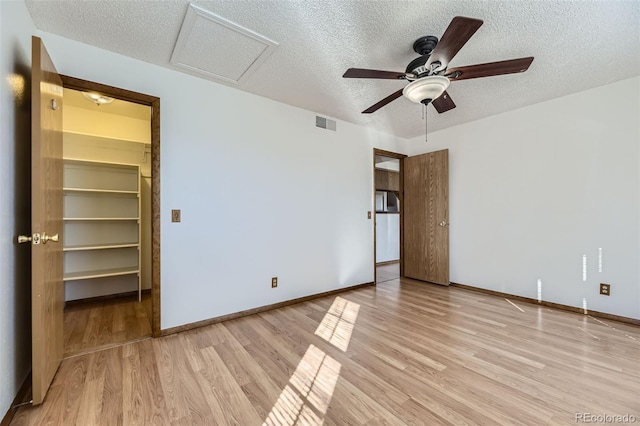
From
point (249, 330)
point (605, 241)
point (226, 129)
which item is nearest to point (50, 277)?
point (249, 330)

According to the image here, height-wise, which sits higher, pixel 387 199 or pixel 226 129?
pixel 226 129

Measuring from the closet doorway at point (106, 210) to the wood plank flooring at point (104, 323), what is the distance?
1cm

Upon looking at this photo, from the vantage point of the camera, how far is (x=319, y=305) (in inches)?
125

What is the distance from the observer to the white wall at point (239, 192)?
2.41 metres

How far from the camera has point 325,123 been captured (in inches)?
140

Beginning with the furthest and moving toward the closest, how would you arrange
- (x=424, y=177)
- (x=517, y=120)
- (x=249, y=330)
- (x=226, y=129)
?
(x=424, y=177), (x=517, y=120), (x=226, y=129), (x=249, y=330)

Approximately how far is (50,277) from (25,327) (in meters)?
0.35

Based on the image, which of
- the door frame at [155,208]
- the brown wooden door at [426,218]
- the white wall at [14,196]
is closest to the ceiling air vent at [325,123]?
the brown wooden door at [426,218]

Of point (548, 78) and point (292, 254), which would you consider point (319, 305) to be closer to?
point (292, 254)

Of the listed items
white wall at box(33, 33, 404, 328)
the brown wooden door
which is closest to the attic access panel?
white wall at box(33, 33, 404, 328)

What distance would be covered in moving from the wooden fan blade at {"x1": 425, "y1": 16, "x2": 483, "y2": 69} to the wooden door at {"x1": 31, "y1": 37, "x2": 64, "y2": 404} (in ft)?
7.37

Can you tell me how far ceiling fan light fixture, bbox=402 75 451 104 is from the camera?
188 cm

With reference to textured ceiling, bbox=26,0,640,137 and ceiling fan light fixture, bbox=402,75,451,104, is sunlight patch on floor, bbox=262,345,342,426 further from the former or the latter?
textured ceiling, bbox=26,0,640,137

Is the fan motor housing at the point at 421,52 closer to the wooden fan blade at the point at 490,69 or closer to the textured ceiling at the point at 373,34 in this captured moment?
the textured ceiling at the point at 373,34
